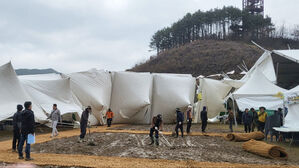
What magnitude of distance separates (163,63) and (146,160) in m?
50.4

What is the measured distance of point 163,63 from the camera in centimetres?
5741

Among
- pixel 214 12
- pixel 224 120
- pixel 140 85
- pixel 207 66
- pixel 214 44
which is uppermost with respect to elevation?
pixel 214 12

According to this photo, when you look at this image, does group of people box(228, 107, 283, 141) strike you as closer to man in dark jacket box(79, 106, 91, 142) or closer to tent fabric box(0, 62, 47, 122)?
man in dark jacket box(79, 106, 91, 142)

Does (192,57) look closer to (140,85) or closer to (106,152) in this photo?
(140,85)

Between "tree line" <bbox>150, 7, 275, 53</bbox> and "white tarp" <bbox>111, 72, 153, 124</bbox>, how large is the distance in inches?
1677

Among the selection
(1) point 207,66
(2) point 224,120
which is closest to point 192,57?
(1) point 207,66

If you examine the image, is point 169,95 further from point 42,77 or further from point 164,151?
point 164,151

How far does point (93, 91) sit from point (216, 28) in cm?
4975

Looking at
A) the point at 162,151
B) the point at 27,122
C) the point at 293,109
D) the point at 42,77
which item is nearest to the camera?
the point at 27,122

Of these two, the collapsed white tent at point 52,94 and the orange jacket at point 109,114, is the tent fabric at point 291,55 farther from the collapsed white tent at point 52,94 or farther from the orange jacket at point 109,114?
the collapsed white tent at point 52,94

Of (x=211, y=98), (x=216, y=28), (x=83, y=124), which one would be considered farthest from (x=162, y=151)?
(x=216, y=28)

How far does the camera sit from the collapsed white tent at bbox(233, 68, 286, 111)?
1708 centimetres

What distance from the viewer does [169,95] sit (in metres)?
21.2

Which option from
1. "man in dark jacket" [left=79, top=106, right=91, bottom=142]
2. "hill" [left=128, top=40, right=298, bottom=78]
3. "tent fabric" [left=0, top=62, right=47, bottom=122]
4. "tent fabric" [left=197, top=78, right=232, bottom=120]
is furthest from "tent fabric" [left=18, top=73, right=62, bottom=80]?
"hill" [left=128, top=40, right=298, bottom=78]
